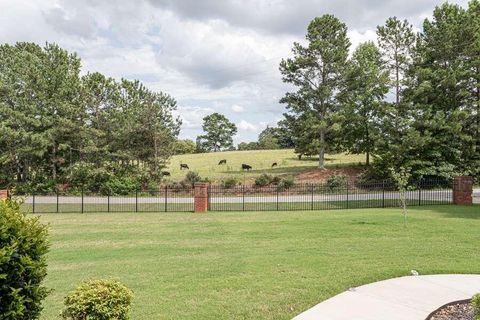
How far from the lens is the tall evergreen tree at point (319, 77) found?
37781 mm

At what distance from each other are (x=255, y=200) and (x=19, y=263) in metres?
22.1

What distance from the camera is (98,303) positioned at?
14.2ft

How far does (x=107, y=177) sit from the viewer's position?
31.2 m

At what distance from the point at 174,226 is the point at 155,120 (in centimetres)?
1885

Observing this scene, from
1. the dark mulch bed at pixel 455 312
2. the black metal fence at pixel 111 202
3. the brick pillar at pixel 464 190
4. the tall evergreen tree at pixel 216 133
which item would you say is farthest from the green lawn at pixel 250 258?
the tall evergreen tree at pixel 216 133

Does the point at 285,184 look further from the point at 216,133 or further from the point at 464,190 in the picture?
the point at 216,133

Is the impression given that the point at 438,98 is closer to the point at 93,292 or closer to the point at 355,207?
the point at 355,207

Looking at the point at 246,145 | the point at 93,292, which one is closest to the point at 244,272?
the point at 93,292

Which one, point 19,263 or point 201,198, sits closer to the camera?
point 19,263

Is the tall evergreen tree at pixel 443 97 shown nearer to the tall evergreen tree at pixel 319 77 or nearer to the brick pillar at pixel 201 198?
the tall evergreen tree at pixel 319 77

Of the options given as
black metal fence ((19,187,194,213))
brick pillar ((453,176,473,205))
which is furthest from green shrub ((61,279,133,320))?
brick pillar ((453,176,473,205))

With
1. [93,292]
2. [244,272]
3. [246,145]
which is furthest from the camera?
[246,145]

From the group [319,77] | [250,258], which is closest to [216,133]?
[319,77]

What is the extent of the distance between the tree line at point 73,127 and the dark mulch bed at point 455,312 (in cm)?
2745
